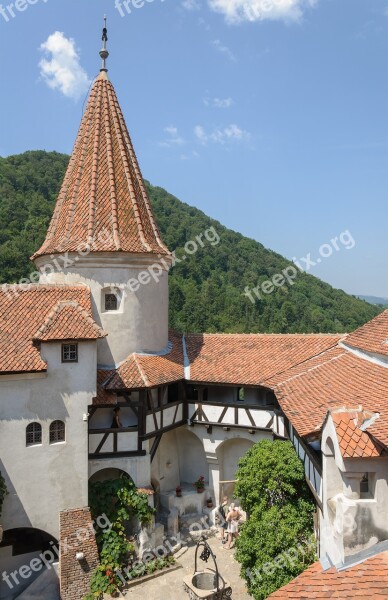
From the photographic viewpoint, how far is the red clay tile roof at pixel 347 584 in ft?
24.5

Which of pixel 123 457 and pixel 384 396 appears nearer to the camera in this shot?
pixel 384 396

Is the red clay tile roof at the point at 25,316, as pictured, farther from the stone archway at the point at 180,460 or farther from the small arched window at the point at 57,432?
the stone archway at the point at 180,460

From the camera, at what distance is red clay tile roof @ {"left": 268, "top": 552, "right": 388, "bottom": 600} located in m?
7.46

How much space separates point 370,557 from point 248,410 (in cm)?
1008

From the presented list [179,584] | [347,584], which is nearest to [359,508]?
[347,584]

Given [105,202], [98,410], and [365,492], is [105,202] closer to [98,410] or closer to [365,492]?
[98,410]

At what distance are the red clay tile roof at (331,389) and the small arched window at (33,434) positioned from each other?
7.76 meters

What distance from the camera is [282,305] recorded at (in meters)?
61.8

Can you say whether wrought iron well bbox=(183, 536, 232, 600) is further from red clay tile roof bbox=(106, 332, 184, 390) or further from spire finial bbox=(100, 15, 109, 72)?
spire finial bbox=(100, 15, 109, 72)

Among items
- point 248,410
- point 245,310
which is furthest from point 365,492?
point 245,310

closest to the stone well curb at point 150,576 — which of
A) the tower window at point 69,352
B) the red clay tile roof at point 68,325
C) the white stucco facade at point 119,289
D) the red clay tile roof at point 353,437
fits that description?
the white stucco facade at point 119,289

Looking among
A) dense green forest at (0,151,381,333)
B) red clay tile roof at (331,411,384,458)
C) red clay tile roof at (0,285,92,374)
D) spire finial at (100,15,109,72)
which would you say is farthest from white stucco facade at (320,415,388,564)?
dense green forest at (0,151,381,333)

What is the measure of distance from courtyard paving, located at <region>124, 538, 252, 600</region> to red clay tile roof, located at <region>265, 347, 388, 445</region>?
635cm

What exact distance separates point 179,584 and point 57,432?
6397mm
